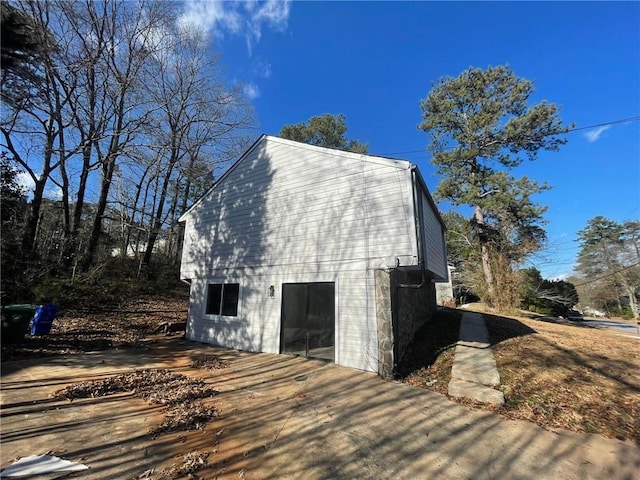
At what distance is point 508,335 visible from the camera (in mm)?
9359

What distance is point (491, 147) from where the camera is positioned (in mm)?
20125

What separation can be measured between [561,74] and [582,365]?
43.7 feet

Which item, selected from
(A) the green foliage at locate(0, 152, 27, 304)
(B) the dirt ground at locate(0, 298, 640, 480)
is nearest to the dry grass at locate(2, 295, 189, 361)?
(B) the dirt ground at locate(0, 298, 640, 480)

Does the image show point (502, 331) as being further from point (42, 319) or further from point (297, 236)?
point (42, 319)

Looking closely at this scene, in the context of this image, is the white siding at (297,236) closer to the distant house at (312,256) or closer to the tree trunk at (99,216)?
the distant house at (312,256)

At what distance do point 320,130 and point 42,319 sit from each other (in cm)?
2028

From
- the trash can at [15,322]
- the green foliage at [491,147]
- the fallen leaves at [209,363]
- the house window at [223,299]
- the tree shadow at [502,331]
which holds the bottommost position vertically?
the fallen leaves at [209,363]

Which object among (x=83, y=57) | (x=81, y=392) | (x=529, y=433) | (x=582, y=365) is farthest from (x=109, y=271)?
(x=582, y=365)

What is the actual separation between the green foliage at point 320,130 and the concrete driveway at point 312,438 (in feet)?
68.4

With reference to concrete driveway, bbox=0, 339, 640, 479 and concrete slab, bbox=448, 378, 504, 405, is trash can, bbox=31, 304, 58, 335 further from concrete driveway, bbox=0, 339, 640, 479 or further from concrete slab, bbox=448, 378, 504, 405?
concrete slab, bbox=448, 378, 504, 405

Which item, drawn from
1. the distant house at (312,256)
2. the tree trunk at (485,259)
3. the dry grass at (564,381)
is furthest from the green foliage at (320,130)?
the dry grass at (564,381)

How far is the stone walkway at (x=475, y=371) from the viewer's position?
17.3ft

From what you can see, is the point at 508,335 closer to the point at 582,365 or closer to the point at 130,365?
the point at 582,365

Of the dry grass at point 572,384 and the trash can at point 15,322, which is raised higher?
the trash can at point 15,322
